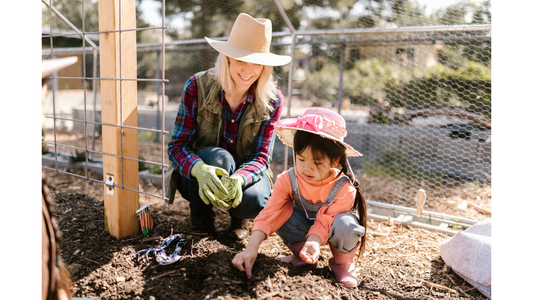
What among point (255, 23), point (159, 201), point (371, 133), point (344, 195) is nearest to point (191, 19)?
point (371, 133)

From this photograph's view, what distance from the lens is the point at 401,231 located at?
8.07 feet

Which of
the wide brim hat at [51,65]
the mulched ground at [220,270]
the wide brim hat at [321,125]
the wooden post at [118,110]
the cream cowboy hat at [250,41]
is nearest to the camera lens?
the wide brim hat at [51,65]

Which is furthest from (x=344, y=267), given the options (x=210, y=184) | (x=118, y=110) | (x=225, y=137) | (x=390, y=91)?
(x=390, y=91)

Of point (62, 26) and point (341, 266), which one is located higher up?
point (62, 26)

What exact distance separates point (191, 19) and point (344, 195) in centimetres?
847

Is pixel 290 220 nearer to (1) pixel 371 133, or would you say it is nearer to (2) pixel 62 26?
(1) pixel 371 133

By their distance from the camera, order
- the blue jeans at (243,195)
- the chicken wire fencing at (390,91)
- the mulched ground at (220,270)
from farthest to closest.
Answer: the chicken wire fencing at (390,91) < the blue jeans at (243,195) < the mulched ground at (220,270)

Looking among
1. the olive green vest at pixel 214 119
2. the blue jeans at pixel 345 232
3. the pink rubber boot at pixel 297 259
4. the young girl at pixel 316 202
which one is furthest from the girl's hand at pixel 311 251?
the olive green vest at pixel 214 119

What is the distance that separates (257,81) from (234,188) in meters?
0.65

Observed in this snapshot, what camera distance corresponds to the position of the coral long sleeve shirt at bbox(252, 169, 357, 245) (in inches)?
66.0

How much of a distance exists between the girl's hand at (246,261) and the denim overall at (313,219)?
359 mm

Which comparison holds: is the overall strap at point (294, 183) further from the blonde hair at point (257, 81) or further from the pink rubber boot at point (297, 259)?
the blonde hair at point (257, 81)

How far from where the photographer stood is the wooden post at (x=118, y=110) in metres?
1.75

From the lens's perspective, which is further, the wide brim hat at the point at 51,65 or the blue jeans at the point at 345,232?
the blue jeans at the point at 345,232
